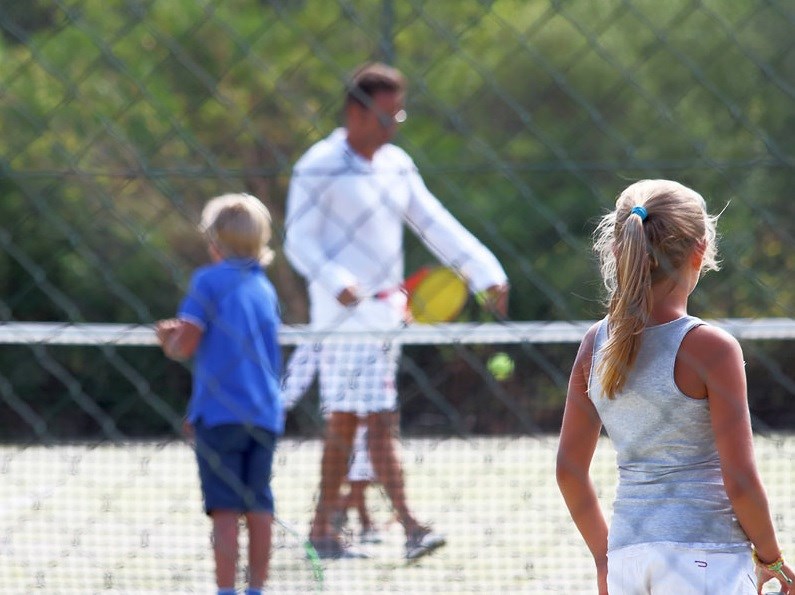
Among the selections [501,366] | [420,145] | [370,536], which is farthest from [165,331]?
[420,145]

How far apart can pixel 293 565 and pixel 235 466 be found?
84cm

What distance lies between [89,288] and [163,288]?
0.47m

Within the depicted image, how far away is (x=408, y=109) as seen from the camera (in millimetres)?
7316

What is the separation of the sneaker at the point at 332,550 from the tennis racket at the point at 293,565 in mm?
26

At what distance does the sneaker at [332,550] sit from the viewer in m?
3.98

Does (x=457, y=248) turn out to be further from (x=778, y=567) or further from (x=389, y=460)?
(x=778, y=567)

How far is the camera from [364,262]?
13.6 feet

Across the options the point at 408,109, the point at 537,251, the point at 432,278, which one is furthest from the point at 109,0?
the point at 537,251

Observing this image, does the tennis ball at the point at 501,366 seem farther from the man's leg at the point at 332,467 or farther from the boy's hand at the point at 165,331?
the boy's hand at the point at 165,331

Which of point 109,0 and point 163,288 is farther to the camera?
point 163,288

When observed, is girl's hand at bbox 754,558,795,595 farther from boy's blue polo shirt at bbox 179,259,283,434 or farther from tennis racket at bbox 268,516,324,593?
tennis racket at bbox 268,516,324,593

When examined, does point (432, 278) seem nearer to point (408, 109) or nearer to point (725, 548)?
point (408, 109)

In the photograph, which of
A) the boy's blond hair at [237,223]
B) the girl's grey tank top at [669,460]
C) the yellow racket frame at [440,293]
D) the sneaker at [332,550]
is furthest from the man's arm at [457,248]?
the girl's grey tank top at [669,460]

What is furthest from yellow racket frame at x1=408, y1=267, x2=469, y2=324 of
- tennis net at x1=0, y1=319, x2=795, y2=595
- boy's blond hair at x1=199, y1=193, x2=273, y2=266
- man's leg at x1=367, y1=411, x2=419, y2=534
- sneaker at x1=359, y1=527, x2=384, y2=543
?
boy's blond hair at x1=199, y1=193, x2=273, y2=266
